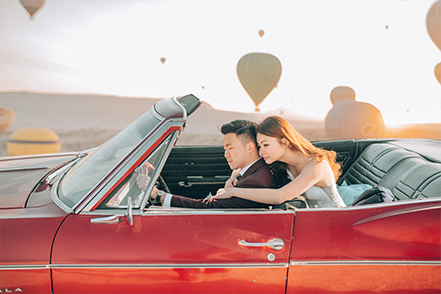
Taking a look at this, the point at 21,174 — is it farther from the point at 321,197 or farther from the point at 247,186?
the point at 321,197

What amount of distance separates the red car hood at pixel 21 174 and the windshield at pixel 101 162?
239mm

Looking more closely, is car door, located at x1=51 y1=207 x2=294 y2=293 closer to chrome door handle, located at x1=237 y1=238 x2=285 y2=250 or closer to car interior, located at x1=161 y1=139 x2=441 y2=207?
chrome door handle, located at x1=237 y1=238 x2=285 y2=250

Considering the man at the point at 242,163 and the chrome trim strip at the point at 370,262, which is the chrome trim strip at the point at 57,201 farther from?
the chrome trim strip at the point at 370,262

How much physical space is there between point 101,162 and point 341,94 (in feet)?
78.2

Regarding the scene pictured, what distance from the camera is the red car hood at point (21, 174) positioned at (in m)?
2.22

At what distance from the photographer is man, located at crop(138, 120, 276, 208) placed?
7.41ft

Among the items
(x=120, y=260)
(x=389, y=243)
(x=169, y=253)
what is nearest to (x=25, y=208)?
(x=120, y=260)

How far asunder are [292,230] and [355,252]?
1.00ft

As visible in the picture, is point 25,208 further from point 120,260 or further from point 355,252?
point 355,252

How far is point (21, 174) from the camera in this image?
8.84 ft

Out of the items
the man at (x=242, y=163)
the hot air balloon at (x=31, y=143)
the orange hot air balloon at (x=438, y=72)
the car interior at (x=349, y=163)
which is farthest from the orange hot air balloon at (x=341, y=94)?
the man at (x=242, y=163)

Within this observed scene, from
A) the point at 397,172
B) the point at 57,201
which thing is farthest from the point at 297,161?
the point at 57,201

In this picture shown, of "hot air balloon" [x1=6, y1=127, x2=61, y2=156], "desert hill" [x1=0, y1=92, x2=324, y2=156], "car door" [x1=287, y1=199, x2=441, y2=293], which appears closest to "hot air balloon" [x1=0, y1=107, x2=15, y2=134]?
"desert hill" [x1=0, y1=92, x2=324, y2=156]

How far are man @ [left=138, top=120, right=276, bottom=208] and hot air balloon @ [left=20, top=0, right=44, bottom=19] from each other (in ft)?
75.7
